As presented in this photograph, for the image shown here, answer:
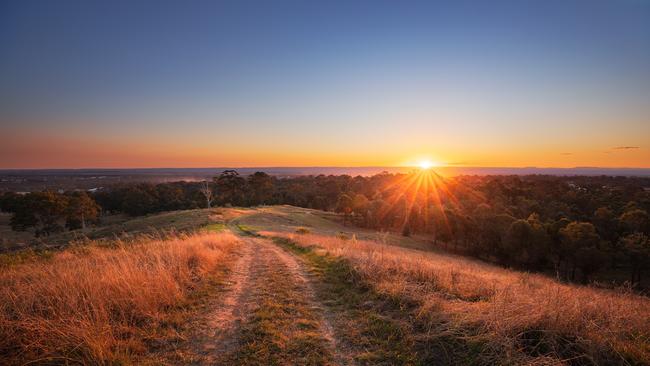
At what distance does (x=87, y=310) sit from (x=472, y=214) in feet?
212

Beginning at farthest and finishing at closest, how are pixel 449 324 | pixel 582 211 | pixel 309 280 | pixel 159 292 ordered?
pixel 582 211 → pixel 309 280 → pixel 159 292 → pixel 449 324

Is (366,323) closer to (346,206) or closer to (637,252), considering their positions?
(637,252)

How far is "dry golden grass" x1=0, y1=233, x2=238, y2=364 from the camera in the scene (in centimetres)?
440

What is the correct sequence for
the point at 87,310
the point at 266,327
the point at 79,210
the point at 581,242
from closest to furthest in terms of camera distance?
the point at 87,310, the point at 266,327, the point at 581,242, the point at 79,210

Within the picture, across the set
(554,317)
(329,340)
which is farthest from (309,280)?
(554,317)

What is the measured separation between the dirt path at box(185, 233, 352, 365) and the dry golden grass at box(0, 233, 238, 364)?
42.0 inches

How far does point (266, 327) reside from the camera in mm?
5770

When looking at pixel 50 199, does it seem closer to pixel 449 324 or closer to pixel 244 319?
pixel 244 319

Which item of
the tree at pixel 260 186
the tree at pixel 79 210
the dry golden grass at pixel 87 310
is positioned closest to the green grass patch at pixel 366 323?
the dry golden grass at pixel 87 310

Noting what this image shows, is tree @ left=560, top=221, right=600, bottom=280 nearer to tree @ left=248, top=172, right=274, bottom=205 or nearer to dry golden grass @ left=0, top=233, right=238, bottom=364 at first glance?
dry golden grass @ left=0, top=233, right=238, bottom=364

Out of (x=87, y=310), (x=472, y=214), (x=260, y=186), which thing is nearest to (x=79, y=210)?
(x=260, y=186)

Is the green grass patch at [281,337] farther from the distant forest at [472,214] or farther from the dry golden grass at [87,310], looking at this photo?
the distant forest at [472,214]

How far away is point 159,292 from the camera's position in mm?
6742

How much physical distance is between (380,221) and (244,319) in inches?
2627
